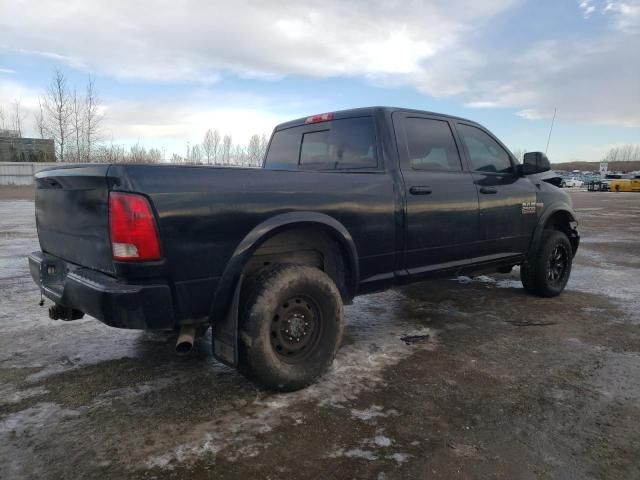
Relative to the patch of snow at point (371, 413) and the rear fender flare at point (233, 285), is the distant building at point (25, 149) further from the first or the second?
the patch of snow at point (371, 413)

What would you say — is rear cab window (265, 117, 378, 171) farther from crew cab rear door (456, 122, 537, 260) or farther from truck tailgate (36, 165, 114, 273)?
truck tailgate (36, 165, 114, 273)

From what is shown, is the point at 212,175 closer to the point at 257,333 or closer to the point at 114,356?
the point at 257,333

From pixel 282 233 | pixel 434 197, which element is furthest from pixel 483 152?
pixel 282 233

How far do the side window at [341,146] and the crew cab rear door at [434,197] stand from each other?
0.25 meters

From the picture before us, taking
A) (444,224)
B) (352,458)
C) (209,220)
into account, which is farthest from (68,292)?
(444,224)

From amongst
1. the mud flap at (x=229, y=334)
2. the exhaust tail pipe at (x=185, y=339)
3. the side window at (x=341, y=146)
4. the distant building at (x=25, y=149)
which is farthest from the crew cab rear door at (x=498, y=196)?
the distant building at (x=25, y=149)

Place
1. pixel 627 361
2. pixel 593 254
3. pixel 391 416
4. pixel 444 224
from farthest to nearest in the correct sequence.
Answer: pixel 593 254
pixel 444 224
pixel 627 361
pixel 391 416

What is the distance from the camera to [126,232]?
8.18 ft

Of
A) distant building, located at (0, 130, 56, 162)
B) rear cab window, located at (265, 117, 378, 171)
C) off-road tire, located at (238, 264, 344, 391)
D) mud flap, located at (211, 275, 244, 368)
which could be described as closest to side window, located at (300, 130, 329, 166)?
rear cab window, located at (265, 117, 378, 171)

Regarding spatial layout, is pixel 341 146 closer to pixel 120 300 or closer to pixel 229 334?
pixel 229 334

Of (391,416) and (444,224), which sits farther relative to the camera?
(444,224)

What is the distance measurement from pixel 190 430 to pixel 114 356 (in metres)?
1.40

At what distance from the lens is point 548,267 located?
5449 millimetres

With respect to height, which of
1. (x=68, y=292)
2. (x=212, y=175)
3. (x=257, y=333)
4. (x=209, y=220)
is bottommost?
(x=257, y=333)
